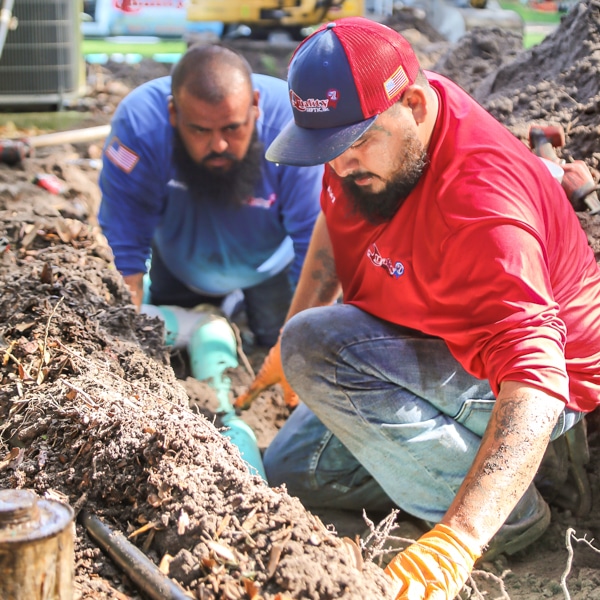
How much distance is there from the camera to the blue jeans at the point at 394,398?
Answer: 114 inches

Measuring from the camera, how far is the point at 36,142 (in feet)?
24.1

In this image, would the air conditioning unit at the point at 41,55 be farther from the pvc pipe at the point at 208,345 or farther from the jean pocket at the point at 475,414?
the jean pocket at the point at 475,414

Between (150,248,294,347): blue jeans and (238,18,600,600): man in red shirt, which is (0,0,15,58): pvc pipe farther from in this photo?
(238,18,600,600): man in red shirt

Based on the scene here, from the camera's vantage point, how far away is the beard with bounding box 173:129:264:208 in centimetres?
435

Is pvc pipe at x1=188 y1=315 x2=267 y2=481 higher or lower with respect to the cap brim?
lower

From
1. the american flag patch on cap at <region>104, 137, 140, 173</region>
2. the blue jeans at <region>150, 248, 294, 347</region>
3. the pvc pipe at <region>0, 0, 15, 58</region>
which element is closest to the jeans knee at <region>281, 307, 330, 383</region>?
the american flag patch on cap at <region>104, 137, 140, 173</region>

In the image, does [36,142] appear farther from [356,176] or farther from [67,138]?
[356,176]

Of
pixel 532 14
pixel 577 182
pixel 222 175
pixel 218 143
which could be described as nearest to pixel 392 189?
pixel 577 182

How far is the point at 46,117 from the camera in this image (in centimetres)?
879

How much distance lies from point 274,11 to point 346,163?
10.2 meters

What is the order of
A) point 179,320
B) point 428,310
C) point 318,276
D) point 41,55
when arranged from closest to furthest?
point 428,310, point 318,276, point 179,320, point 41,55

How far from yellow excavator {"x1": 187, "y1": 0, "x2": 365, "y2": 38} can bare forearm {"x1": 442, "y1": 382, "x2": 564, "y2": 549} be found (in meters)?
10.5

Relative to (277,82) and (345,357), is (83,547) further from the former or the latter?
(277,82)

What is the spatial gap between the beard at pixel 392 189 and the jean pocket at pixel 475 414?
697 mm
